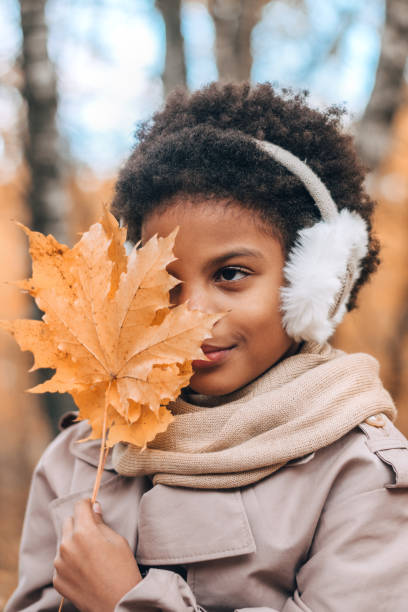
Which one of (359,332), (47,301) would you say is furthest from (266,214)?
(359,332)

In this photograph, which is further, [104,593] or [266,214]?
[266,214]

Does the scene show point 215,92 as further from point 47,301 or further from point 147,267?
point 47,301

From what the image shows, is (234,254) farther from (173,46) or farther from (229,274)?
(173,46)

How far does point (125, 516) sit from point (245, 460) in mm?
414

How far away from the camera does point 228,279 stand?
4.35 ft

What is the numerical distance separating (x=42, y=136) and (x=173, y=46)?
1.21 m

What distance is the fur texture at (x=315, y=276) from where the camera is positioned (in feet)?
4.37

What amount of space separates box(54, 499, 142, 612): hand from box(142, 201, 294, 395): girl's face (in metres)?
0.44

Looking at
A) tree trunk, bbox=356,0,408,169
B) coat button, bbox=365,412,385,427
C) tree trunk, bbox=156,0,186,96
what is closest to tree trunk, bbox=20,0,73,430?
tree trunk, bbox=156,0,186,96

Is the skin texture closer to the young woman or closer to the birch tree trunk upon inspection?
the young woman

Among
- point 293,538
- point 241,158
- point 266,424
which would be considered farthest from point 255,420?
point 241,158

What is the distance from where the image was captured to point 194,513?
1.27 metres

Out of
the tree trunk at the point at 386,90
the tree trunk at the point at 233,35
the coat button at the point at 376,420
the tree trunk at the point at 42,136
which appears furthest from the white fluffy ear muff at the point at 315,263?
the tree trunk at the point at 233,35

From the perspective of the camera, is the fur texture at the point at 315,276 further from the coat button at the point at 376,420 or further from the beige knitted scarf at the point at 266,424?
the coat button at the point at 376,420
